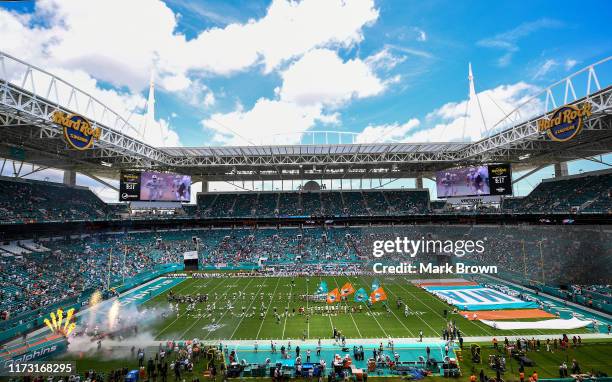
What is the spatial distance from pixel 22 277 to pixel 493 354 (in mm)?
37955

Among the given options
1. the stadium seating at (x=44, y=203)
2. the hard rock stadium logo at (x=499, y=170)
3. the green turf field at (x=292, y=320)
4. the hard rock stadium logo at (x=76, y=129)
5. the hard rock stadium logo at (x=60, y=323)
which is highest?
the hard rock stadium logo at (x=76, y=129)

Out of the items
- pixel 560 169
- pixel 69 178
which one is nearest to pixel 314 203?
pixel 69 178

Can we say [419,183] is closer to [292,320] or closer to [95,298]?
[292,320]

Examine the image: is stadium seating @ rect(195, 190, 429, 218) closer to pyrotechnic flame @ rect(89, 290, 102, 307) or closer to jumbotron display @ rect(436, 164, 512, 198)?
jumbotron display @ rect(436, 164, 512, 198)

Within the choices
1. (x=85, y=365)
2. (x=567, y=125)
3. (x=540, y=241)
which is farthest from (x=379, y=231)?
(x=85, y=365)

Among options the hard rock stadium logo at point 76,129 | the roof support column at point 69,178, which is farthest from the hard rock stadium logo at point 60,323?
the roof support column at point 69,178

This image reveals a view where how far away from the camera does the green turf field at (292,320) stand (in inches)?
904

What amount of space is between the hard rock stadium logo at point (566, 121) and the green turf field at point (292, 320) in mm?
14322

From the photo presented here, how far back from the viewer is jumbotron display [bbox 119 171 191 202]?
1673 inches

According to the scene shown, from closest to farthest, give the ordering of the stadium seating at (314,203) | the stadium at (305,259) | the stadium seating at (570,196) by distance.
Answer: the stadium at (305,259), the stadium seating at (570,196), the stadium seating at (314,203)

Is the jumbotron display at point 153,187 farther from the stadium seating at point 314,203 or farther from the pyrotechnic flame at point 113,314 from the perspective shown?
the pyrotechnic flame at point 113,314

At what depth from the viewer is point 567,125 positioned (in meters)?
24.4

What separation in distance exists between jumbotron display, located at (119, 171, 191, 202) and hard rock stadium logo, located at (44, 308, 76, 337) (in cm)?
2015

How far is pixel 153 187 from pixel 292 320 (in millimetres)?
29840
